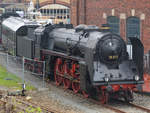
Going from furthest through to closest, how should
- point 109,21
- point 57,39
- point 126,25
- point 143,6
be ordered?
point 109,21 → point 126,25 → point 143,6 → point 57,39

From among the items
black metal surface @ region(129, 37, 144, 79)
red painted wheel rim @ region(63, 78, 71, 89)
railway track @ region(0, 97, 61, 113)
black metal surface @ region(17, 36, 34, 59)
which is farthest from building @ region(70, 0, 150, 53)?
railway track @ region(0, 97, 61, 113)

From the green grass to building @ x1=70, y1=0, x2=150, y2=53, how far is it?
9667mm

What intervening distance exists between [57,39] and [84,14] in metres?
12.7

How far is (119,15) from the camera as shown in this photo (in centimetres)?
2698

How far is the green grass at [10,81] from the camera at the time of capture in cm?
1826

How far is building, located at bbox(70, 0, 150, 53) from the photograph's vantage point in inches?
961

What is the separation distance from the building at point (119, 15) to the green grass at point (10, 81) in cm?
967

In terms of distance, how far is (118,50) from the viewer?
14.8 meters

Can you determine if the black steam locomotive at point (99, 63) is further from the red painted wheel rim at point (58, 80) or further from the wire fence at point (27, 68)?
the wire fence at point (27, 68)

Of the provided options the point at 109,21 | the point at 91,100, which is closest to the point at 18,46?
the point at 109,21

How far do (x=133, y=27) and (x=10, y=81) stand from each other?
11.0m

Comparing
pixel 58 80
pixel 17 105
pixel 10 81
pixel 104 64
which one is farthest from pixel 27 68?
pixel 104 64

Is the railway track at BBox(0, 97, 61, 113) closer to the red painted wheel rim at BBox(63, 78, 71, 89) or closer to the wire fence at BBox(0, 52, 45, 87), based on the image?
the red painted wheel rim at BBox(63, 78, 71, 89)

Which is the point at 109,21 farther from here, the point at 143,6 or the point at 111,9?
the point at 143,6
